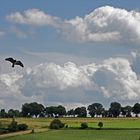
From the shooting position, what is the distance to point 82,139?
97438mm

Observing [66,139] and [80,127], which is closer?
[66,139]

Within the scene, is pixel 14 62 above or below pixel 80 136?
below

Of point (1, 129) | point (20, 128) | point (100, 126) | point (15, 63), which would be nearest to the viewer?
point (15, 63)

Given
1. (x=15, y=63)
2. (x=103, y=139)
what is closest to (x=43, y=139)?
(x=103, y=139)

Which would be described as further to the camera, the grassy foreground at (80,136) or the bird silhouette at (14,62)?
the grassy foreground at (80,136)

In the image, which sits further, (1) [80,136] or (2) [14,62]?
(1) [80,136]

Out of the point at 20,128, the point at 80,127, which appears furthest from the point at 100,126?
the point at 20,128

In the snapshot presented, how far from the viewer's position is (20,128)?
138250 mm

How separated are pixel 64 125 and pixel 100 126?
1185 centimetres

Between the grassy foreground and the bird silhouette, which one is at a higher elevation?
the grassy foreground

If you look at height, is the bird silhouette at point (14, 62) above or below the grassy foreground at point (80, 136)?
below

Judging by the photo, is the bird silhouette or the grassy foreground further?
the grassy foreground

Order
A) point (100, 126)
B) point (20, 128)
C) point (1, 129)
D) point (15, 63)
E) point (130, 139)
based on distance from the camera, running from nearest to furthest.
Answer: point (15, 63)
point (130, 139)
point (1, 129)
point (20, 128)
point (100, 126)

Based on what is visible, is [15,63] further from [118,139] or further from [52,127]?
[52,127]
